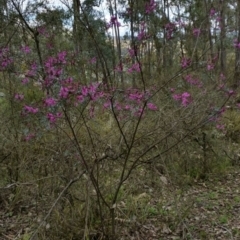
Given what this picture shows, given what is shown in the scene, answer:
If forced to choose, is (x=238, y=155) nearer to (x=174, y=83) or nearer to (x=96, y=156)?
(x=174, y=83)

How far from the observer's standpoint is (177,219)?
3.58 meters

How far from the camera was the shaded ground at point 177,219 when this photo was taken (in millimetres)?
3391

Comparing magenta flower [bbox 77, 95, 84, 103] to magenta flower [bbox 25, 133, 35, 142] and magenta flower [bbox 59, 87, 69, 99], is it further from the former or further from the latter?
magenta flower [bbox 25, 133, 35, 142]

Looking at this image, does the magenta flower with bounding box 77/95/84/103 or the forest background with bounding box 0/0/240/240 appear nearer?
the magenta flower with bounding box 77/95/84/103

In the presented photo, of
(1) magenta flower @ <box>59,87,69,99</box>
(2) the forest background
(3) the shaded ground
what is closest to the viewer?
(1) magenta flower @ <box>59,87,69,99</box>

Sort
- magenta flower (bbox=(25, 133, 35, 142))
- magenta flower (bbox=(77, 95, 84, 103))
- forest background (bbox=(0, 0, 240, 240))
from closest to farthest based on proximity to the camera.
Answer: magenta flower (bbox=(77, 95, 84, 103)) < forest background (bbox=(0, 0, 240, 240)) < magenta flower (bbox=(25, 133, 35, 142))

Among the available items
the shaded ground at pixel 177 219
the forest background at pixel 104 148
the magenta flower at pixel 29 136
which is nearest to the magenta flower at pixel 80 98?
the forest background at pixel 104 148

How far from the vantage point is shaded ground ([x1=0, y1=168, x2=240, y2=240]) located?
11.1ft

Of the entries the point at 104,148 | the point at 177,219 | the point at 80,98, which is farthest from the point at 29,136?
the point at 177,219

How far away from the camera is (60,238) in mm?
3043

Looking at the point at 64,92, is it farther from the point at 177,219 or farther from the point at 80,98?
the point at 177,219

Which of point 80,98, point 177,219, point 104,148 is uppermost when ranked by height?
point 80,98

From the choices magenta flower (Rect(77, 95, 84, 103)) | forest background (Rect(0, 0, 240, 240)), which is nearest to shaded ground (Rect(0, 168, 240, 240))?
forest background (Rect(0, 0, 240, 240))

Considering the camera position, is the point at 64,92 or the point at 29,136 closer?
the point at 64,92
